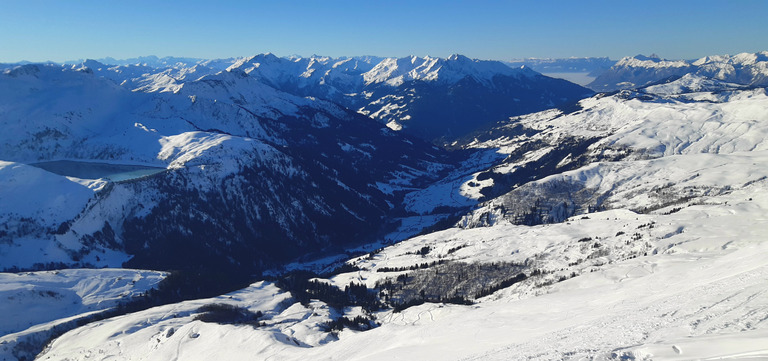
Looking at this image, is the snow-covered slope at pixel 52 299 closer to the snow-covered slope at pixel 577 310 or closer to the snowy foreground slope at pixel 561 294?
the snowy foreground slope at pixel 561 294

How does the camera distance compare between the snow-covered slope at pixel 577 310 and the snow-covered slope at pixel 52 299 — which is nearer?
the snow-covered slope at pixel 577 310

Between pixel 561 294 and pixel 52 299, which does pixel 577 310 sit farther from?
pixel 52 299

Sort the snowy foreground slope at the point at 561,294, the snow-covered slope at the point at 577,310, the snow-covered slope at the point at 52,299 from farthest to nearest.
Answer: the snow-covered slope at the point at 52,299 < the snowy foreground slope at the point at 561,294 < the snow-covered slope at the point at 577,310

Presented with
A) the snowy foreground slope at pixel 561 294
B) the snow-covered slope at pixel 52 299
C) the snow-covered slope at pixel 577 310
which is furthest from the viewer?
the snow-covered slope at pixel 52 299

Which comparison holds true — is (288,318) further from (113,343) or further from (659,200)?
(659,200)

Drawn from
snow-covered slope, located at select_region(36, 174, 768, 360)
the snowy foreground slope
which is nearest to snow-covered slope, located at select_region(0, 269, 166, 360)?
the snowy foreground slope

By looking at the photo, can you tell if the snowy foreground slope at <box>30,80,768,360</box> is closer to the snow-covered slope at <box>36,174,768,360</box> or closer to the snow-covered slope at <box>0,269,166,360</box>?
the snow-covered slope at <box>36,174,768,360</box>

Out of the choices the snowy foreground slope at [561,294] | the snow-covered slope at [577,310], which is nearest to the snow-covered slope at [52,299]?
the snowy foreground slope at [561,294]

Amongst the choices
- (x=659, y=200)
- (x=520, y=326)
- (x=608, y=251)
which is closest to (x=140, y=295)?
(x=520, y=326)
